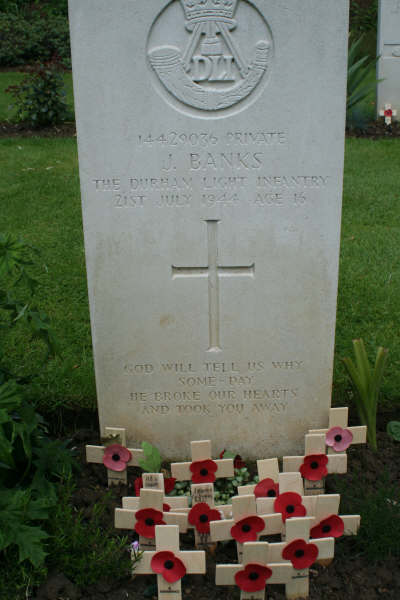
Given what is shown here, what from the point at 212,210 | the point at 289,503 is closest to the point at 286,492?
the point at 289,503

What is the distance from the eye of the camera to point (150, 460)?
273cm

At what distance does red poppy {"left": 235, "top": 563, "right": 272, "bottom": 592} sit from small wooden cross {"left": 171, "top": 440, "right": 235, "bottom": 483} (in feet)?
1.79

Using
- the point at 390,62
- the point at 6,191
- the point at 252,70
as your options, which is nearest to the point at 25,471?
the point at 252,70

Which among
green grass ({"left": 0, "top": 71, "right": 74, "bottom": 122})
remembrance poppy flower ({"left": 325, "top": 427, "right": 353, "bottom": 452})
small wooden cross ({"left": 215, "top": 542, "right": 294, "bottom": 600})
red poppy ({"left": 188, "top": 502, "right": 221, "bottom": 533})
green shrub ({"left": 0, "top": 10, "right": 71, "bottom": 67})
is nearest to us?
small wooden cross ({"left": 215, "top": 542, "right": 294, "bottom": 600})

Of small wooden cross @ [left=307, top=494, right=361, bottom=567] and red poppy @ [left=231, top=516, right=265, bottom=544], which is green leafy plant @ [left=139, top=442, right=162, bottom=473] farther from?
small wooden cross @ [left=307, top=494, right=361, bottom=567]

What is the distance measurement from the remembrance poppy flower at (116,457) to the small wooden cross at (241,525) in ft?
1.92

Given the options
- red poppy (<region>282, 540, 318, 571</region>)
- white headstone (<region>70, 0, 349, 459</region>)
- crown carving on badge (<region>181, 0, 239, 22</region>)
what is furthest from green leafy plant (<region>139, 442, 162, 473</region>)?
crown carving on badge (<region>181, 0, 239, 22</region>)

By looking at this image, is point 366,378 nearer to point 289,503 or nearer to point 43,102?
point 289,503

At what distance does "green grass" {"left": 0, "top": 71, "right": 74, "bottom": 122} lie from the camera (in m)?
9.28

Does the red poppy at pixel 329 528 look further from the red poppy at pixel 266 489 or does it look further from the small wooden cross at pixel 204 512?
the small wooden cross at pixel 204 512

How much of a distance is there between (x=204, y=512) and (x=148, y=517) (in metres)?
0.22

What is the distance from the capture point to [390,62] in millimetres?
8852

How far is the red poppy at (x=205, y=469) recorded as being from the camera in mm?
2729

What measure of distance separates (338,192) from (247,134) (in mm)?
441
